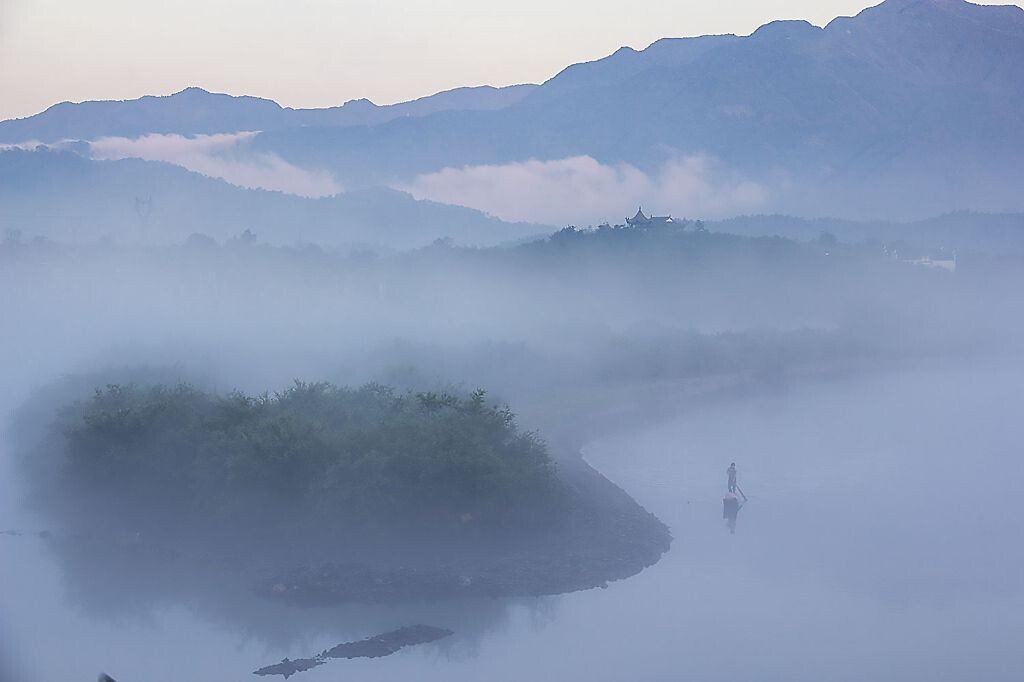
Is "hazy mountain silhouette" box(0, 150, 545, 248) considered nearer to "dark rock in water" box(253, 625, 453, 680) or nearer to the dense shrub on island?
the dense shrub on island

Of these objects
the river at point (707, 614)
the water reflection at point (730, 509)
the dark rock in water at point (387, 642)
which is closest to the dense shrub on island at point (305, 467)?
the river at point (707, 614)

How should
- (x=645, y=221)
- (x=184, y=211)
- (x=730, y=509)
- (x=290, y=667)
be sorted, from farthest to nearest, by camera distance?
(x=184, y=211) < (x=645, y=221) < (x=730, y=509) < (x=290, y=667)

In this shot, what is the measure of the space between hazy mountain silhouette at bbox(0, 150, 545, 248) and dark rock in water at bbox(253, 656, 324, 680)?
75978 millimetres

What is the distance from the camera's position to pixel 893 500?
114 feet

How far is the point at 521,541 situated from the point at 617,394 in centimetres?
2444

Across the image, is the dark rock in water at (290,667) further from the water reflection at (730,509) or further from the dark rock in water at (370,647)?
the water reflection at (730,509)

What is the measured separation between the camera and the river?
22.4m

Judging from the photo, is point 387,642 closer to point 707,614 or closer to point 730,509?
point 707,614

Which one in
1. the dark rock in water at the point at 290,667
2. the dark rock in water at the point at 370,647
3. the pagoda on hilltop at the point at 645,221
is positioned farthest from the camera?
the pagoda on hilltop at the point at 645,221

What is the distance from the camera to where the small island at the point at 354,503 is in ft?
85.6

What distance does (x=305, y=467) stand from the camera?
28.1 metres

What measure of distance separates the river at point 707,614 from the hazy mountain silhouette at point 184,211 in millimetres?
70603

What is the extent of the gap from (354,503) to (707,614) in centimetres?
754

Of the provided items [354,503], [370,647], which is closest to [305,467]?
[354,503]
